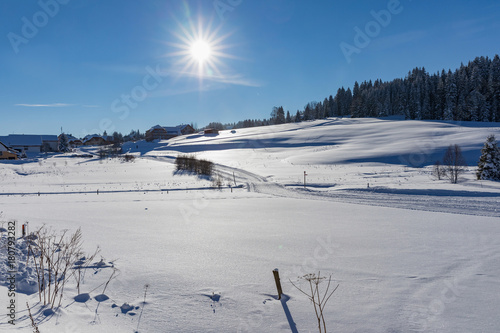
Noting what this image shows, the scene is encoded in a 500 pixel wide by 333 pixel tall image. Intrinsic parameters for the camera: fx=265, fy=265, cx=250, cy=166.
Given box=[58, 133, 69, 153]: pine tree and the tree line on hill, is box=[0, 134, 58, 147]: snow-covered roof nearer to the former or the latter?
box=[58, 133, 69, 153]: pine tree

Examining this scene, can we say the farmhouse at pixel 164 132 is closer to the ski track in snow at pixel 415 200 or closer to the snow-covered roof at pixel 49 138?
the snow-covered roof at pixel 49 138

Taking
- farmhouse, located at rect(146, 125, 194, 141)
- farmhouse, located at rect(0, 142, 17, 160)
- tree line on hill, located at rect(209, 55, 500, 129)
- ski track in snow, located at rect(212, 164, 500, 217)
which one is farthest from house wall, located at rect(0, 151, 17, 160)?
tree line on hill, located at rect(209, 55, 500, 129)

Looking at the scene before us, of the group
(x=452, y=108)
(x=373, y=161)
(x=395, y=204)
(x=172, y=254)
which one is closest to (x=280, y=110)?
(x=452, y=108)

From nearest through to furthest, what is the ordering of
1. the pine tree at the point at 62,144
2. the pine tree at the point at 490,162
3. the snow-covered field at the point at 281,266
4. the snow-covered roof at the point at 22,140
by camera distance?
the snow-covered field at the point at 281,266 → the pine tree at the point at 490,162 → the snow-covered roof at the point at 22,140 → the pine tree at the point at 62,144

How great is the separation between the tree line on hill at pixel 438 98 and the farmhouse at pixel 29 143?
93.9m

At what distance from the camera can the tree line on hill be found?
216ft

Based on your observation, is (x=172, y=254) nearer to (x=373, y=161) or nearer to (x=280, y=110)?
(x=373, y=161)

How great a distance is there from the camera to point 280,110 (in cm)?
12594

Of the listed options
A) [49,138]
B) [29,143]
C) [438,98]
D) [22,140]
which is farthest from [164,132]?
[438,98]

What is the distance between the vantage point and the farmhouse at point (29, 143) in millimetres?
71188

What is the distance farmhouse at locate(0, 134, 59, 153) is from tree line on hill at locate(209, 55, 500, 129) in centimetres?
9388

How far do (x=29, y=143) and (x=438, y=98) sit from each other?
379ft

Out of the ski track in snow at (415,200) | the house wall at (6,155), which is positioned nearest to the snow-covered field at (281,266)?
the ski track in snow at (415,200)

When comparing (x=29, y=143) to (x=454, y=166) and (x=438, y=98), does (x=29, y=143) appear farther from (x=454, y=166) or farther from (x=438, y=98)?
(x=438, y=98)
